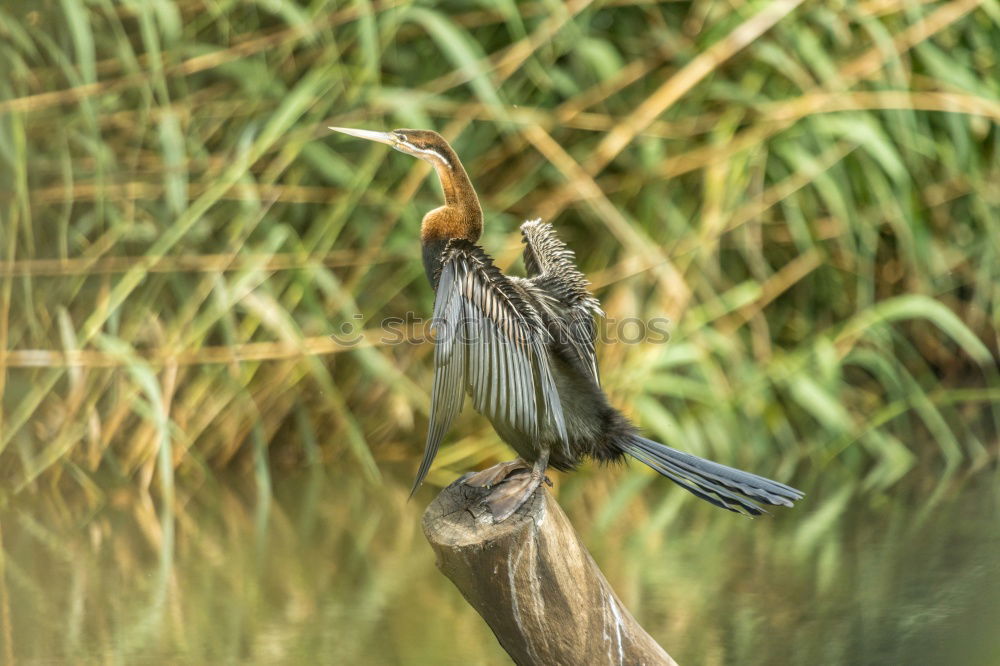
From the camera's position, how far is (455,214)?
7.38ft

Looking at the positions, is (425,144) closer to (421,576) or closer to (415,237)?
(421,576)

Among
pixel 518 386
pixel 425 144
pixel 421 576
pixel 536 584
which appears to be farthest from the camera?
pixel 421 576

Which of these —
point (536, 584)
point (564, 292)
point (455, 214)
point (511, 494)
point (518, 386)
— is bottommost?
point (536, 584)

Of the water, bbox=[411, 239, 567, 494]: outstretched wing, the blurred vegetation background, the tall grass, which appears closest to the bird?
bbox=[411, 239, 567, 494]: outstretched wing

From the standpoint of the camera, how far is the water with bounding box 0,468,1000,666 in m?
2.68

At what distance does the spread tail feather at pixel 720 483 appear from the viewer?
2037 mm

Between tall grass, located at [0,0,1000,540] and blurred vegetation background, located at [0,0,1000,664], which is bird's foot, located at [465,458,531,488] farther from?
tall grass, located at [0,0,1000,540]

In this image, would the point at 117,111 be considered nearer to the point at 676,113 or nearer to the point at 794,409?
the point at 676,113

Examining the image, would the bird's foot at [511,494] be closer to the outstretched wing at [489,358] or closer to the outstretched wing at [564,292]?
the outstretched wing at [489,358]

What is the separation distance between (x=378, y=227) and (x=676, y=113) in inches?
41.9

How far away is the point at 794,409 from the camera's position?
4078 mm

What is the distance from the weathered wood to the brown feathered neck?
535 mm

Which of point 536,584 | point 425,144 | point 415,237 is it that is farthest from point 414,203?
point 536,584

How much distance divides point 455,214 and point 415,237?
1.58 metres
